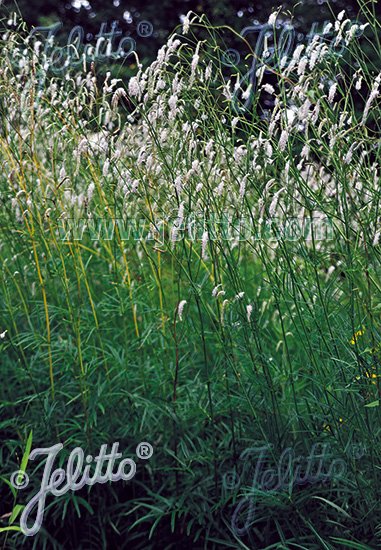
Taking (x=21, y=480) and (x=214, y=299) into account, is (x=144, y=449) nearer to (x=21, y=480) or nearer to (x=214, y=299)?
(x=21, y=480)

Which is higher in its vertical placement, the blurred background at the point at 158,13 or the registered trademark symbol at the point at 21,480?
the blurred background at the point at 158,13

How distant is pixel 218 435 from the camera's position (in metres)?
3.15

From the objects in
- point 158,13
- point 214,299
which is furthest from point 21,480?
point 158,13

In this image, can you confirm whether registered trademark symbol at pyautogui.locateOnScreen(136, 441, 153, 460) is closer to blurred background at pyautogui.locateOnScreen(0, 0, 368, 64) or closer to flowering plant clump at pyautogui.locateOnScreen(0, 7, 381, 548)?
flowering plant clump at pyautogui.locateOnScreen(0, 7, 381, 548)

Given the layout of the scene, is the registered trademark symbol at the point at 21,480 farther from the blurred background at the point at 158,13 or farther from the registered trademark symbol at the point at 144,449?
the blurred background at the point at 158,13

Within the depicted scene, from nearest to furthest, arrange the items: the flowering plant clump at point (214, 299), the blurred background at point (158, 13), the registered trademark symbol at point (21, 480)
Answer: the flowering plant clump at point (214, 299), the registered trademark symbol at point (21, 480), the blurred background at point (158, 13)

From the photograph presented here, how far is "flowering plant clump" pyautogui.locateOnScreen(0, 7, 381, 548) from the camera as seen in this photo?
243 cm

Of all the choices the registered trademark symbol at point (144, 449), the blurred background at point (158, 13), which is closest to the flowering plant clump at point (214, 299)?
the registered trademark symbol at point (144, 449)

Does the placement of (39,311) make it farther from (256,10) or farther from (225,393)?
(256,10)

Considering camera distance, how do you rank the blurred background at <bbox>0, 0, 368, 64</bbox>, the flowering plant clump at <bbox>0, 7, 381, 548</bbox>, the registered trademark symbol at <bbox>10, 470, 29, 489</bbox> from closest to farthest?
1. the flowering plant clump at <bbox>0, 7, 381, 548</bbox>
2. the registered trademark symbol at <bbox>10, 470, 29, 489</bbox>
3. the blurred background at <bbox>0, 0, 368, 64</bbox>

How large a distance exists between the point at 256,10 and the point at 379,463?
8.95m

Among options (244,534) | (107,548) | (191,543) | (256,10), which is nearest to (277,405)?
(244,534)

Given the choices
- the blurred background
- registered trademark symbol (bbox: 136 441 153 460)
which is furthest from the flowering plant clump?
the blurred background

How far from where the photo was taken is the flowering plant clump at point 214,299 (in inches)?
95.8
